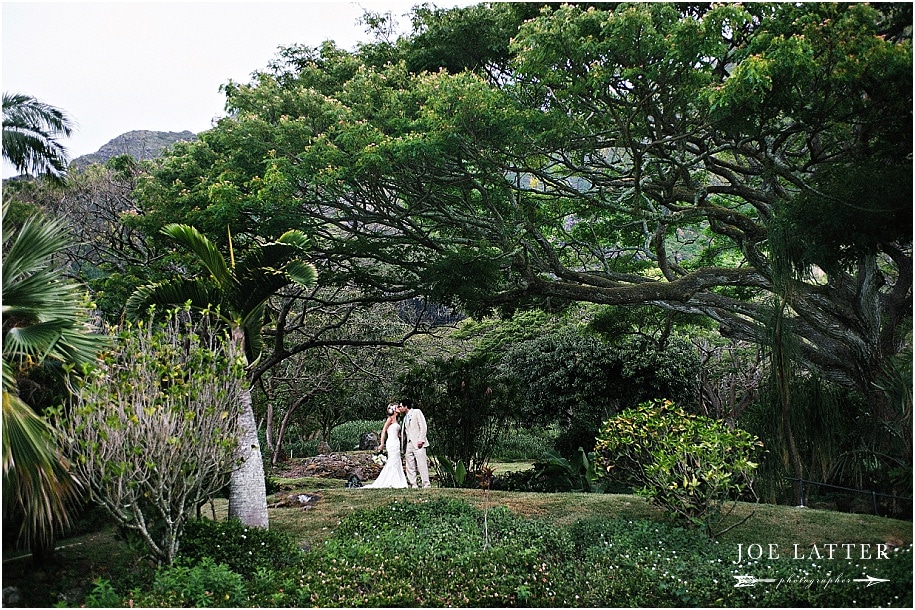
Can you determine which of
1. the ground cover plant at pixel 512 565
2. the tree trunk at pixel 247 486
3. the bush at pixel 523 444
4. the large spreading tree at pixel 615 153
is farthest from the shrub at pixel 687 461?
the bush at pixel 523 444

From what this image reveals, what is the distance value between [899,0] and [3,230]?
365 inches

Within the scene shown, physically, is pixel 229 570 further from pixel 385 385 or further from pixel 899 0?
pixel 385 385

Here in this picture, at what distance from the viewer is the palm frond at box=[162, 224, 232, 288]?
677 cm

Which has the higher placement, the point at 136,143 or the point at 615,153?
the point at 136,143

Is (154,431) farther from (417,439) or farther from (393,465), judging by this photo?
(393,465)

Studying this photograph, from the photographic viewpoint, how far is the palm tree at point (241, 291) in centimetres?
683

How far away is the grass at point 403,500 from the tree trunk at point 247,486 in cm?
40

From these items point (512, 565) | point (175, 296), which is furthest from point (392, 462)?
point (175, 296)

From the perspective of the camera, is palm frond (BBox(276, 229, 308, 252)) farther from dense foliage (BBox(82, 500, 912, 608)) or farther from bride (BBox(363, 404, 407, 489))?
bride (BBox(363, 404, 407, 489))

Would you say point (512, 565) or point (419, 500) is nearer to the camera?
point (512, 565)

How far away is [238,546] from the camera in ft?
19.7

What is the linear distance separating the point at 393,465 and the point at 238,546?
469 centimetres

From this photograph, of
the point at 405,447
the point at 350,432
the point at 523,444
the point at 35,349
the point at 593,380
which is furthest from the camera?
the point at 350,432

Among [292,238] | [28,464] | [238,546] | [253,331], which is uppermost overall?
[292,238]
